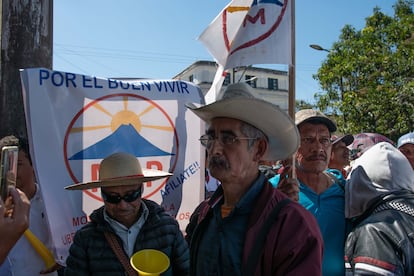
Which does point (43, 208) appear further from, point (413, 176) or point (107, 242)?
point (413, 176)

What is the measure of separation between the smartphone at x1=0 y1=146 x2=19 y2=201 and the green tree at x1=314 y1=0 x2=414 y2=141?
1131 cm

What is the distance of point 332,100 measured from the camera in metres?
13.8

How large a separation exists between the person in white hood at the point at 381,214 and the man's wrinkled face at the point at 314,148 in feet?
0.86

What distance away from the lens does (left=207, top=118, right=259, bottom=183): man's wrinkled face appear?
1.74m

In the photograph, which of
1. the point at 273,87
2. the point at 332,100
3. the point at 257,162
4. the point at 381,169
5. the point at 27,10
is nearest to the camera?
the point at 257,162

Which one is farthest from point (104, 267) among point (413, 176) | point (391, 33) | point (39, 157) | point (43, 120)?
point (391, 33)

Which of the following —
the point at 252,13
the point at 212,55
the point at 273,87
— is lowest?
the point at 212,55

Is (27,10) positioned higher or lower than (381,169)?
higher

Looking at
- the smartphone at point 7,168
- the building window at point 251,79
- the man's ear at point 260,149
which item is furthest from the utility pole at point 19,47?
the building window at point 251,79

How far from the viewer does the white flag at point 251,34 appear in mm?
2379

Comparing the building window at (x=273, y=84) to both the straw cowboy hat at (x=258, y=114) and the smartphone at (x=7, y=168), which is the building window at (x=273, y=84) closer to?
the straw cowboy hat at (x=258, y=114)

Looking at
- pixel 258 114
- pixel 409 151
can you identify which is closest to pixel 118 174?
pixel 258 114

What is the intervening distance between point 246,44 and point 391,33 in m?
11.4

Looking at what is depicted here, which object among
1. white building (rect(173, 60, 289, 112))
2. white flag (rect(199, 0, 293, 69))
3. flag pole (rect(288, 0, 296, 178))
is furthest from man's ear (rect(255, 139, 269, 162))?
white building (rect(173, 60, 289, 112))
